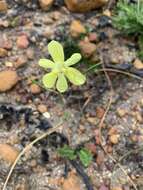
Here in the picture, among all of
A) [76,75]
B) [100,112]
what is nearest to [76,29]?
[100,112]

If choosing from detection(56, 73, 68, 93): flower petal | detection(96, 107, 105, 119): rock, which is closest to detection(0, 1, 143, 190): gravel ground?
detection(96, 107, 105, 119): rock

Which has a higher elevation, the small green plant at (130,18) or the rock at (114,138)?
the small green plant at (130,18)

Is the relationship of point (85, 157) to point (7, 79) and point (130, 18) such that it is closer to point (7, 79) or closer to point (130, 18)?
point (7, 79)

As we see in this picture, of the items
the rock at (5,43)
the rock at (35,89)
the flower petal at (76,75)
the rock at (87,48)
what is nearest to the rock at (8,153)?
the rock at (35,89)

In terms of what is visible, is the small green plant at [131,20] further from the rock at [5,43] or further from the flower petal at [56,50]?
the flower petal at [56,50]

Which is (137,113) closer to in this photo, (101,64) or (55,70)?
(101,64)

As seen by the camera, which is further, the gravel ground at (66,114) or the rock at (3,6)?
the rock at (3,6)
